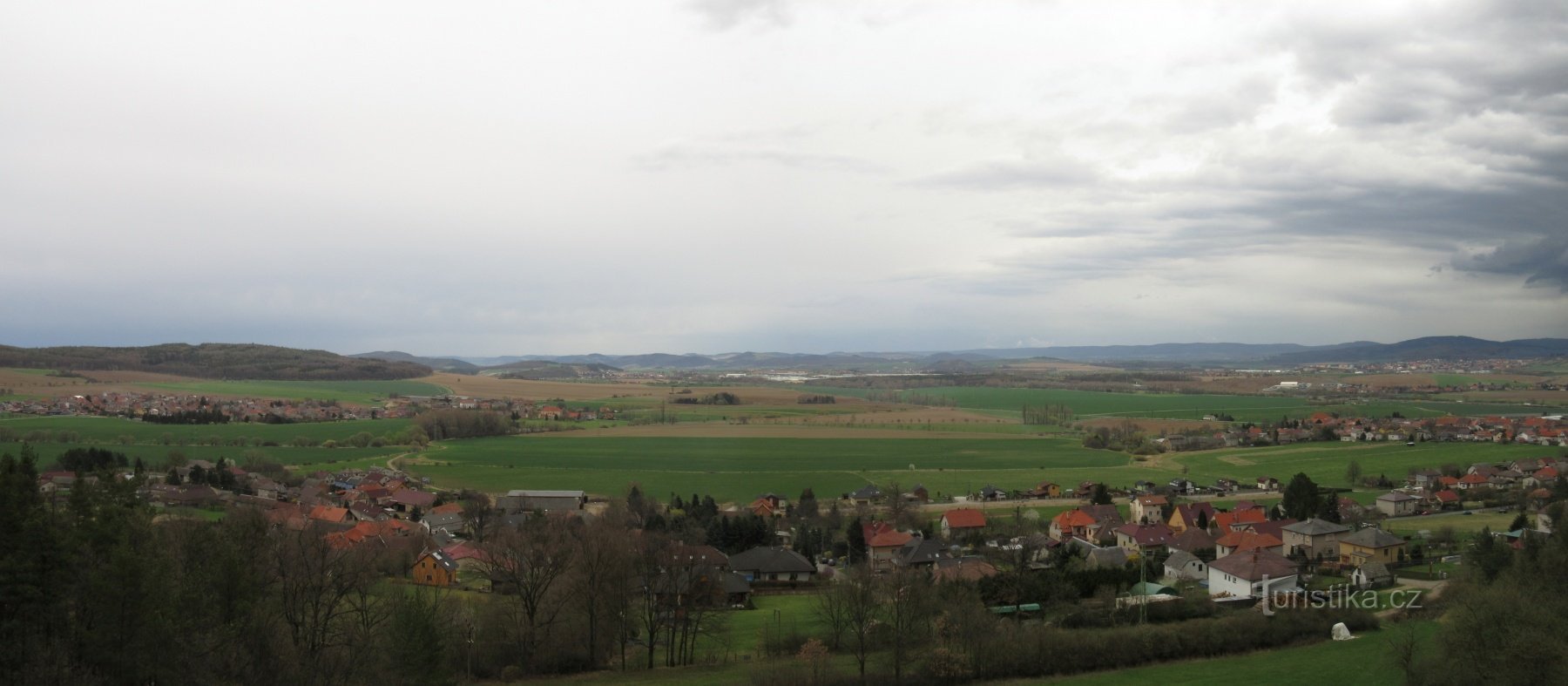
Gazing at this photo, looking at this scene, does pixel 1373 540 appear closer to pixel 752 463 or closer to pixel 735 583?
pixel 735 583

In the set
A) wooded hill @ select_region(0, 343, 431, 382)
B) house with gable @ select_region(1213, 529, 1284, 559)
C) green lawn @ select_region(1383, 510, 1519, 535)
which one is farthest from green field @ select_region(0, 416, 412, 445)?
green lawn @ select_region(1383, 510, 1519, 535)

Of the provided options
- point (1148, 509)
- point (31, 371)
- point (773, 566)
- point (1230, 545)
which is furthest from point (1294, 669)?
point (31, 371)

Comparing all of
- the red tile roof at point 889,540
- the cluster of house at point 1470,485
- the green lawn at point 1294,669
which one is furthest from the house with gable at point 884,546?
the cluster of house at point 1470,485

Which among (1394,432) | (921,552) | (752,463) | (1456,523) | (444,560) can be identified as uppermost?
(1394,432)

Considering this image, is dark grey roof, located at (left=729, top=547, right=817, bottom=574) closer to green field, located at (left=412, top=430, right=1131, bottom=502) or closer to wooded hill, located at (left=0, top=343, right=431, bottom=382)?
green field, located at (left=412, top=430, right=1131, bottom=502)

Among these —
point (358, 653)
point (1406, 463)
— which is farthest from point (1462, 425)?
point (358, 653)

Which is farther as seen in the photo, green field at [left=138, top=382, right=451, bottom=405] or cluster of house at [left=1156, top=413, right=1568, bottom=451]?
green field at [left=138, top=382, right=451, bottom=405]

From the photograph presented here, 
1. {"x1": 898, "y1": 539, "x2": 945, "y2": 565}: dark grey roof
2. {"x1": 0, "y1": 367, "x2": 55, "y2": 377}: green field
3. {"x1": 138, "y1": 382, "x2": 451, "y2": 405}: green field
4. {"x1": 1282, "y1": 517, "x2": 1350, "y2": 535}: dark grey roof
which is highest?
{"x1": 0, "y1": 367, "x2": 55, "y2": 377}: green field
